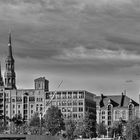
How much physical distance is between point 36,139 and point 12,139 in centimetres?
2004

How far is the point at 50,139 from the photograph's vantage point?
163 meters

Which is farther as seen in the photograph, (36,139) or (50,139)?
(50,139)

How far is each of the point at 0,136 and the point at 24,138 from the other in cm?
832

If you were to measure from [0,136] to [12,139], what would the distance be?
14944mm

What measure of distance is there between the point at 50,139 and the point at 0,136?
1620cm

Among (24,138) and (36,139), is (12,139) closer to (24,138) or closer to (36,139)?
(24,138)

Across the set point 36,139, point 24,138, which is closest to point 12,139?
point 24,138

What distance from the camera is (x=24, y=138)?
15925 cm

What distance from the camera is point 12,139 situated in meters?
168

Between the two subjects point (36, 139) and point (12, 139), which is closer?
point (36, 139)

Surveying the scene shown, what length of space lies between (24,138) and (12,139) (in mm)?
9895

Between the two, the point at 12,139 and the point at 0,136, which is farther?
the point at 12,139
